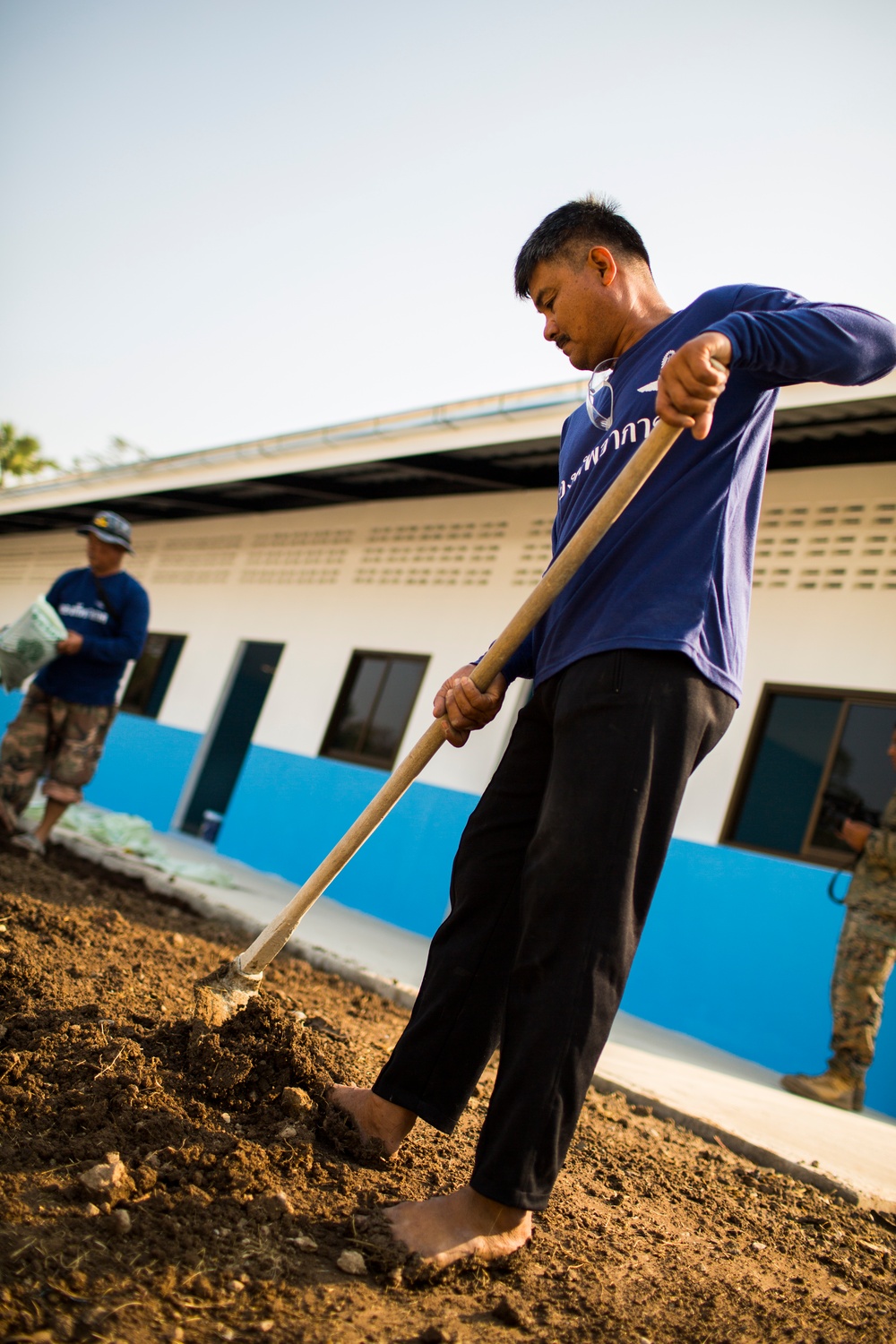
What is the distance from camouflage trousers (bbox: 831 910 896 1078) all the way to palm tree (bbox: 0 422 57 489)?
31.2 m

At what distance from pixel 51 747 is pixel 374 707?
396 cm

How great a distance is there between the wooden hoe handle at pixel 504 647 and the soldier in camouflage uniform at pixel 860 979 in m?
3.30

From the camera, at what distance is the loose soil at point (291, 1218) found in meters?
1.34

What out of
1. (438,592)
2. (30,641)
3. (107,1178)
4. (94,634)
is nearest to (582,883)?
(107,1178)

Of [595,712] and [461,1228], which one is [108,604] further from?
[461,1228]

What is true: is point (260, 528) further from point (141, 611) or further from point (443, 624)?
point (141, 611)

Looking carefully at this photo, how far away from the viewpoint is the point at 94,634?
578cm

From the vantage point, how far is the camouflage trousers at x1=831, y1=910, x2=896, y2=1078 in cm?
440

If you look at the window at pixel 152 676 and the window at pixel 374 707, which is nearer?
the window at pixel 374 707

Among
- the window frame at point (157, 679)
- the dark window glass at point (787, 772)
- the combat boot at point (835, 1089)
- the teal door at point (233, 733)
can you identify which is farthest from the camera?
the window frame at point (157, 679)

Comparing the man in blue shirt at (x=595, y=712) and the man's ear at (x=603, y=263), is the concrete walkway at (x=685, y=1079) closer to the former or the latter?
the man in blue shirt at (x=595, y=712)

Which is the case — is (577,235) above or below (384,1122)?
above

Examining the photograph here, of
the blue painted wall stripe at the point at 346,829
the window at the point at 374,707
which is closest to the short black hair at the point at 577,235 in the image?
the blue painted wall stripe at the point at 346,829

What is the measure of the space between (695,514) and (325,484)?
340 inches
